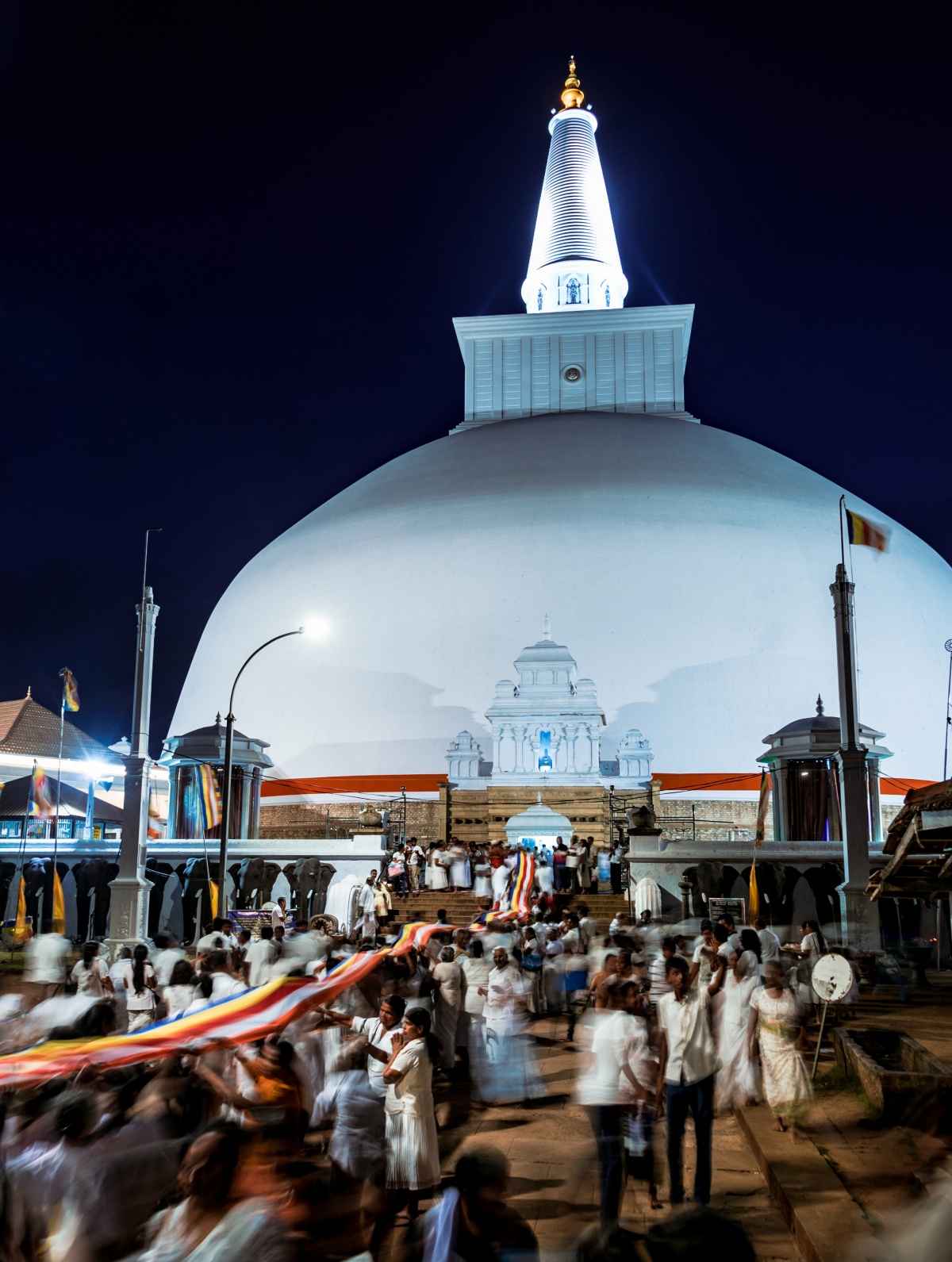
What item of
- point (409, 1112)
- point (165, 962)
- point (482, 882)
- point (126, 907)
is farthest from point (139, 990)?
point (482, 882)

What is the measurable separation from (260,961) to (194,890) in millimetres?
13610

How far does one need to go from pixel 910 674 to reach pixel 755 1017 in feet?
90.5

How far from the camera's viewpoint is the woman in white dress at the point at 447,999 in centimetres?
1140

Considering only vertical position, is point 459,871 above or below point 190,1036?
above

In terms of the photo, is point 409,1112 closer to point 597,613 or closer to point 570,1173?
point 570,1173

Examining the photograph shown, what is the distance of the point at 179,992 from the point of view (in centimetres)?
913

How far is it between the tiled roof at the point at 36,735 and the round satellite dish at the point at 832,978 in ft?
144

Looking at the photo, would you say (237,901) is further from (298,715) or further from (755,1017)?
(755,1017)

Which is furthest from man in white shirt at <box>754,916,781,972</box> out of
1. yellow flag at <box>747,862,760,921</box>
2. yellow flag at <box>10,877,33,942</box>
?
yellow flag at <box>10,877,33,942</box>

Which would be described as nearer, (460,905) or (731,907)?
(731,907)

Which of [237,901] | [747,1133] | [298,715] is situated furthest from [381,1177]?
[298,715]

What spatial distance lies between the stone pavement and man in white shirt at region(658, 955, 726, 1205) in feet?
1.01

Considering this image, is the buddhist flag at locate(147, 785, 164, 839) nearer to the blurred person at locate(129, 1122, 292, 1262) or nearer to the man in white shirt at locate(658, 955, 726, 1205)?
the man in white shirt at locate(658, 955, 726, 1205)

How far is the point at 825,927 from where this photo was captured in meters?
22.4
